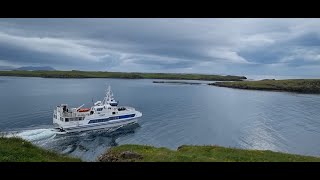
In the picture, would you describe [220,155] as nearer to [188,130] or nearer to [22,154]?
[22,154]

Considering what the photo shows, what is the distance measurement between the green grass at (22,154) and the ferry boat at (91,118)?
5741cm

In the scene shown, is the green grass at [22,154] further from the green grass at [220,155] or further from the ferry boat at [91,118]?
the ferry boat at [91,118]

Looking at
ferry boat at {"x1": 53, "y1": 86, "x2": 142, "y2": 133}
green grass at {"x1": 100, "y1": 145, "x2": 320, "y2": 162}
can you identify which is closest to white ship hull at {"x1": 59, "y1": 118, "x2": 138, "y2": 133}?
ferry boat at {"x1": 53, "y1": 86, "x2": 142, "y2": 133}

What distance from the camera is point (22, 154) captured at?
69.8 ft

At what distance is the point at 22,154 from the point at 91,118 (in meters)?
64.9

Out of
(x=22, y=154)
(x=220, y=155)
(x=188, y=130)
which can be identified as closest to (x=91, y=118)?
(x=188, y=130)

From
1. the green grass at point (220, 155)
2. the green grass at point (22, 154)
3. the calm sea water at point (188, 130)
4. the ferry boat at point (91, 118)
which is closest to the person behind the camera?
the green grass at point (22, 154)

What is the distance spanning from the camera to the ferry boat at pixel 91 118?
270 ft

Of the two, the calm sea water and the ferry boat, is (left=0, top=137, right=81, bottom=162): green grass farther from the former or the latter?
the ferry boat

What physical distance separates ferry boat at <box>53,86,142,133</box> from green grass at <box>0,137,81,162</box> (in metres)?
57.4

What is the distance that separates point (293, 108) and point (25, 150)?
116 metres

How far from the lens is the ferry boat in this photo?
8219 cm

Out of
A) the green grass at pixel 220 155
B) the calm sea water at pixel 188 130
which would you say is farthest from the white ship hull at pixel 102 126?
the green grass at pixel 220 155
